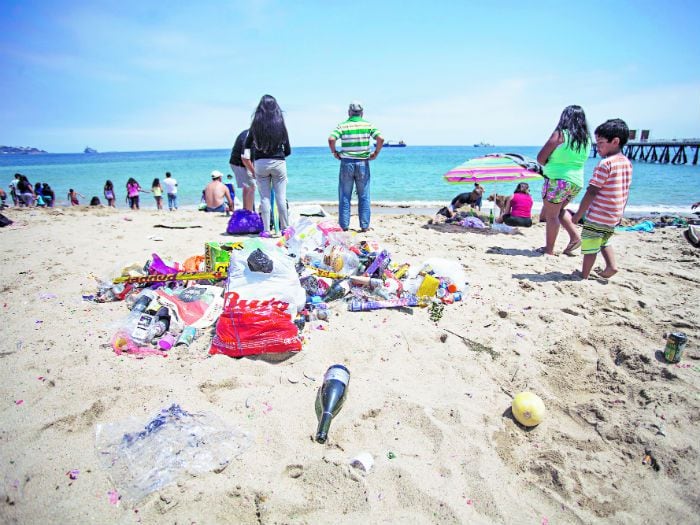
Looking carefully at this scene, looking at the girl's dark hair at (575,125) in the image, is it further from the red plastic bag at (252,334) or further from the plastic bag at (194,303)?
the plastic bag at (194,303)

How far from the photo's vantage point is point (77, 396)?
213 centimetres

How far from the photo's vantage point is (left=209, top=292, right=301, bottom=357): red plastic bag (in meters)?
2.55

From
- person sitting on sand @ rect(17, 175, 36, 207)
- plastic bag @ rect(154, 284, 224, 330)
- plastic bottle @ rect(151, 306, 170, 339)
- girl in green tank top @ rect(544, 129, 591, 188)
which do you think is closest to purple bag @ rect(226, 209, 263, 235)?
plastic bag @ rect(154, 284, 224, 330)

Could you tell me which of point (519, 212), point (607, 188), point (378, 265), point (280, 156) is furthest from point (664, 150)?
point (378, 265)

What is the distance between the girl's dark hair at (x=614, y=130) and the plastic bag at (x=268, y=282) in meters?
3.31

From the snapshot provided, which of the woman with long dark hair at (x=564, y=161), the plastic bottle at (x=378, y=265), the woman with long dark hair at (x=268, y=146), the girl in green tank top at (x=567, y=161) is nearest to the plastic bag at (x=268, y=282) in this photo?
the plastic bottle at (x=378, y=265)

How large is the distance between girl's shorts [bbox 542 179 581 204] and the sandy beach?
1.38 meters

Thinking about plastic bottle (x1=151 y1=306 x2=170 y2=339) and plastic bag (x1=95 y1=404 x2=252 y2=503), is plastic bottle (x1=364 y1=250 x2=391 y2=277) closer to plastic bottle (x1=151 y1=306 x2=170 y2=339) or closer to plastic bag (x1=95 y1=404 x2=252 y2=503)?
plastic bottle (x1=151 y1=306 x2=170 y2=339)

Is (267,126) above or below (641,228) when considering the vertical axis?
above

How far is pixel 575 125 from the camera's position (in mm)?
4418

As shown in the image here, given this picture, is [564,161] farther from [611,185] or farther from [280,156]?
[280,156]

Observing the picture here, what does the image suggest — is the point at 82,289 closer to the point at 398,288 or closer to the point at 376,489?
the point at 398,288

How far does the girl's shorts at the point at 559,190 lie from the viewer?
4566 mm

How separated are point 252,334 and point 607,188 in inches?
142
